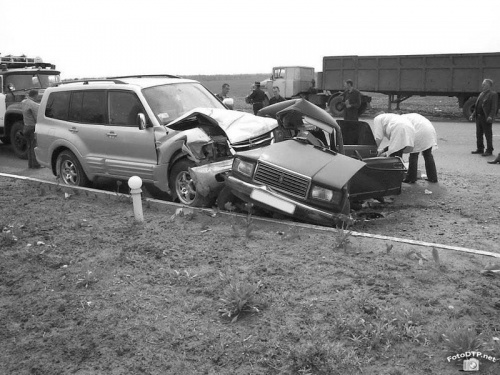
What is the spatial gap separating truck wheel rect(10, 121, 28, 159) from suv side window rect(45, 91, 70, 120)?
15.2 ft

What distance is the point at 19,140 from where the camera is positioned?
13.4 m

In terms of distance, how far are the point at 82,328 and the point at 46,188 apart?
5.28 metres

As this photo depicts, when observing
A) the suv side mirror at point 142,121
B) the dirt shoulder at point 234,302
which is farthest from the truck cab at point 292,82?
the dirt shoulder at point 234,302

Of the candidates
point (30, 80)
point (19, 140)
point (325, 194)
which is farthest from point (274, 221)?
point (30, 80)

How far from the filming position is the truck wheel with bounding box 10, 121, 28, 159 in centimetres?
1329

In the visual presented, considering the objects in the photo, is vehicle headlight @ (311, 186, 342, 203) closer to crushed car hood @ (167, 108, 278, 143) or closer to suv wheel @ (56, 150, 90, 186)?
crushed car hood @ (167, 108, 278, 143)

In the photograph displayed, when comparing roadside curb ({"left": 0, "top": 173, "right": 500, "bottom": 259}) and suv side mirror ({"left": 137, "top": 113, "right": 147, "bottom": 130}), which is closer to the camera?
roadside curb ({"left": 0, "top": 173, "right": 500, "bottom": 259})

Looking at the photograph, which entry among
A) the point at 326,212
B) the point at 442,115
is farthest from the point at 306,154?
the point at 442,115

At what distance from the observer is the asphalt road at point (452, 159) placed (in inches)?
416

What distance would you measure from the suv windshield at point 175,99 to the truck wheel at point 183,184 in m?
0.77

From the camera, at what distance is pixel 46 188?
8.77 meters

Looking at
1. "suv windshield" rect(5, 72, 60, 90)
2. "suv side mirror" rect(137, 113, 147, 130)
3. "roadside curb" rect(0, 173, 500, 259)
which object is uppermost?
"suv windshield" rect(5, 72, 60, 90)

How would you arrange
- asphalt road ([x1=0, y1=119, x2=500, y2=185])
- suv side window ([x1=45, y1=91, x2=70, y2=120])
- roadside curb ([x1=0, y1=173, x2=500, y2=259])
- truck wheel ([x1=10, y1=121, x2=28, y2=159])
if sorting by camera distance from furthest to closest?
truck wheel ([x1=10, y1=121, x2=28, y2=159]), asphalt road ([x1=0, y1=119, x2=500, y2=185]), suv side window ([x1=45, y1=91, x2=70, y2=120]), roadside curb ([x1=0, y1=173, x2=500, y2=259])

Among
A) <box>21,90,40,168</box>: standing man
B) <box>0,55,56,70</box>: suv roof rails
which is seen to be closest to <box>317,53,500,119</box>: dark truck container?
<box>0,55,56,70</box>: suv roof rails
